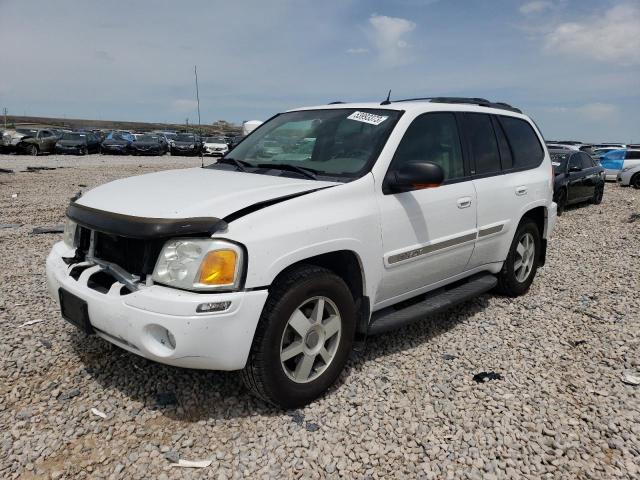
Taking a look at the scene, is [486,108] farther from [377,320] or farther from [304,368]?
[304,368]

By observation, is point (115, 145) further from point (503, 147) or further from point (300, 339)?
point (300, 339)

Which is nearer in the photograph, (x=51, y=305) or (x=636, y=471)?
(x=636, y=471)

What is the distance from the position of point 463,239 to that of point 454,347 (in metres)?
0.85

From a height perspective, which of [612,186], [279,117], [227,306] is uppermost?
[279,117]

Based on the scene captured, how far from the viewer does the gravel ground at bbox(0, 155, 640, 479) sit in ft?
8.32

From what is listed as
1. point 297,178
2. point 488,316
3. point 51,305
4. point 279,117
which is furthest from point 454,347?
point 51,305

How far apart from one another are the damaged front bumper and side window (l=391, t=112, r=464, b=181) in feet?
4.99

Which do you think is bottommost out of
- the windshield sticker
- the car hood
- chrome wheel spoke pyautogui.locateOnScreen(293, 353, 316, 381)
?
chrome wheel spoke pyautogui.locateOnScreen(293, 353, 316, 381)

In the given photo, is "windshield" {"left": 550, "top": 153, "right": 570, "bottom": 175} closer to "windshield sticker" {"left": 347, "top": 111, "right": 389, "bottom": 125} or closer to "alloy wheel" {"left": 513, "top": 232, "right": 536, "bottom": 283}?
"alloy wheel" {"left": 513, "top": 232, "right": 536, "bottom": 283}

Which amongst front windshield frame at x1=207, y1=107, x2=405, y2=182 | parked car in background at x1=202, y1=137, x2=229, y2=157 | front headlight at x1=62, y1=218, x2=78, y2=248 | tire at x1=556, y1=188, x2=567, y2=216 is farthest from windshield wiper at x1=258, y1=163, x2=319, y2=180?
parked car in background at x1=202, y1=137, x2=229, y2=157

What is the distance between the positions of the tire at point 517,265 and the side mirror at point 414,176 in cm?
194

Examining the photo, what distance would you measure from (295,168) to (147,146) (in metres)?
30.3

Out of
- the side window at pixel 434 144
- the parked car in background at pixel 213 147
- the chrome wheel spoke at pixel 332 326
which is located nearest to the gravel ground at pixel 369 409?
the chrome wheel spoke at pixel 332 326

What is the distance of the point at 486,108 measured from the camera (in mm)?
4543
